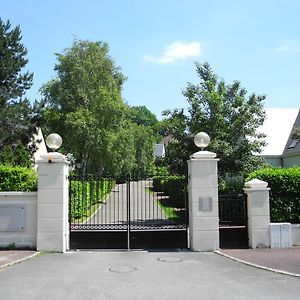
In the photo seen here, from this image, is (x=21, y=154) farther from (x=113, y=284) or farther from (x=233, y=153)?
(x=113, y=284)

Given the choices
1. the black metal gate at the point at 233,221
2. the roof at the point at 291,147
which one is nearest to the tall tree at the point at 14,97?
the black metal gate at the point at 233,221

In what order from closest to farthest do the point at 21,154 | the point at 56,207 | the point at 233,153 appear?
1. the point at 56,207
2. the point at 233,153
3. the point at 21,154

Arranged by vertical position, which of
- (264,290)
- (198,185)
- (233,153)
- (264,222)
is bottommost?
(264,290)

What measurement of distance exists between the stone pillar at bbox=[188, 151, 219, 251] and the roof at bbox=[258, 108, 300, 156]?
911 inches

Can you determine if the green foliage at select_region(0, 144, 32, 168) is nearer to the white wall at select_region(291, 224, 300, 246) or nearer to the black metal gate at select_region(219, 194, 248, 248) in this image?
the black metal gate at select_region(219, 194, 248, 248)

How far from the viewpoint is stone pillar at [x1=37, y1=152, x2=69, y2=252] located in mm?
11984

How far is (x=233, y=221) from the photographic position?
13.4 metres

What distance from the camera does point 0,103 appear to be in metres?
25.8

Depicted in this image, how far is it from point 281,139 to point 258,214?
84.8 feet

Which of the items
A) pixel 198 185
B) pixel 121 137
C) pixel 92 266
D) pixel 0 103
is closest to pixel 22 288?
pixel 92 266

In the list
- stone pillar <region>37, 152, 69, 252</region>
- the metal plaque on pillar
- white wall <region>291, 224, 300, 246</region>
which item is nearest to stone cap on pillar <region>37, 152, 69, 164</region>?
stone pillar <region>37, 152, 69, 252</region>

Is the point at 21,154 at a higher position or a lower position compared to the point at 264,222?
higher

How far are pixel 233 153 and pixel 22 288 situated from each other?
A: 10487 millimetres

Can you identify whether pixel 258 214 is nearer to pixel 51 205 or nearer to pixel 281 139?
pixel 51 205
